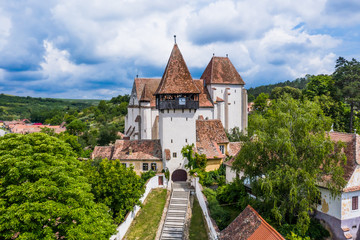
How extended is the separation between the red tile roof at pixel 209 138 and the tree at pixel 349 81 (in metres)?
20.7

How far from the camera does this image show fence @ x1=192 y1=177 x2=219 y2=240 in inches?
747

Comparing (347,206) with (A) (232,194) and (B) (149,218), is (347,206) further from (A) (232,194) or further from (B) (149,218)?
(B) (149,218)

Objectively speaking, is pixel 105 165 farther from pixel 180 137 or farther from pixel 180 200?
pixel 180 137

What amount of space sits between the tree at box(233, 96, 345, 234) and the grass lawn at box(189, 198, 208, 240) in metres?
6.20

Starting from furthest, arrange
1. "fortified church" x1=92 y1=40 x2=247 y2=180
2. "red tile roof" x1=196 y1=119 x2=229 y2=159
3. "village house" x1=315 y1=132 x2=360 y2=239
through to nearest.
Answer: "red tile roof" x1=196 y1=119 x2=229 y2=159
"fortified church" x1=92 y1=40 x2=247 y2=180
"village house" x1=315 y1=132 x2=360 y2=239

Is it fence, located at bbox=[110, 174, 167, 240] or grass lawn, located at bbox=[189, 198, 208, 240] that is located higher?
fence, located at bbox=[110, 174, 167, 240]

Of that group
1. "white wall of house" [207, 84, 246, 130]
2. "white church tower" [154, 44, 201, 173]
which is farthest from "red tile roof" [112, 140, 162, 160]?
"white wall of house" [207, 84, 246, 130]

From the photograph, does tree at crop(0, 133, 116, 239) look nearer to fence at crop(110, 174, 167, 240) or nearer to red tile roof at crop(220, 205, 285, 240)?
fence at crop(110, 174, 167, 240)

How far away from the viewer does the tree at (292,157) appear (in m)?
16.0

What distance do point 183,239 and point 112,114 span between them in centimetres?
9332

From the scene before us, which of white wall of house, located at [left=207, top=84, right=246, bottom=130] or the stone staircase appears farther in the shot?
white wall of house, located at [left=207, top=84, right=246, bottom=130]

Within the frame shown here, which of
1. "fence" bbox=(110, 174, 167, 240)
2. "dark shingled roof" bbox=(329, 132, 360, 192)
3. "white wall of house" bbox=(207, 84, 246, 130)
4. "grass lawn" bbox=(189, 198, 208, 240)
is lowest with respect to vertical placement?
"grass lawn" bbox=(189, 198, 208, 240)

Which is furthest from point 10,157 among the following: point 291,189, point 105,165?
point 291,189

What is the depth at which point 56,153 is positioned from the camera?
634 inches
